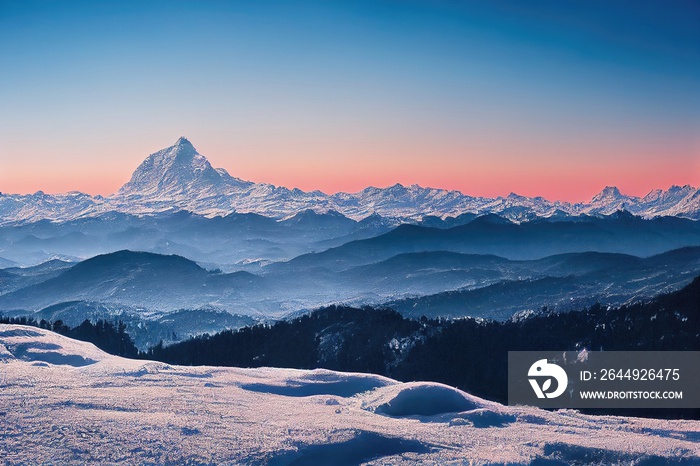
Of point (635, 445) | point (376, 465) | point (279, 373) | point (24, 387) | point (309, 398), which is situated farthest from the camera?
point (279, 373)

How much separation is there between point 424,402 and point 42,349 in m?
44.6

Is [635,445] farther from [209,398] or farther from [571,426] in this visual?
[209,398]

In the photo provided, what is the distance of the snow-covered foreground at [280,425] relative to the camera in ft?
149

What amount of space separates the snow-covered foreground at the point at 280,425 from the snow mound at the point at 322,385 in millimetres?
197

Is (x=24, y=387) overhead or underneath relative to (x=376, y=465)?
overhead

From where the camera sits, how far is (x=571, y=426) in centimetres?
5706

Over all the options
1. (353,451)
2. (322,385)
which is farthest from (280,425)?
(322,385)

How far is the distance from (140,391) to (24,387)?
9250mm

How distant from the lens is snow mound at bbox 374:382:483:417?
198ft

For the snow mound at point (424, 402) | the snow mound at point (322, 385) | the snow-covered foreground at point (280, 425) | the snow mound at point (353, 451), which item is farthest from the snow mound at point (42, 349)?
the snow mound at point (353, 451)

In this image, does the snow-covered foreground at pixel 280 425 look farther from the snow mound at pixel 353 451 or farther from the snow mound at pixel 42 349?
the snow mound at pixel 42 349

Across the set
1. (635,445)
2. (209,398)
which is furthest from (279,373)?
(635,445)
